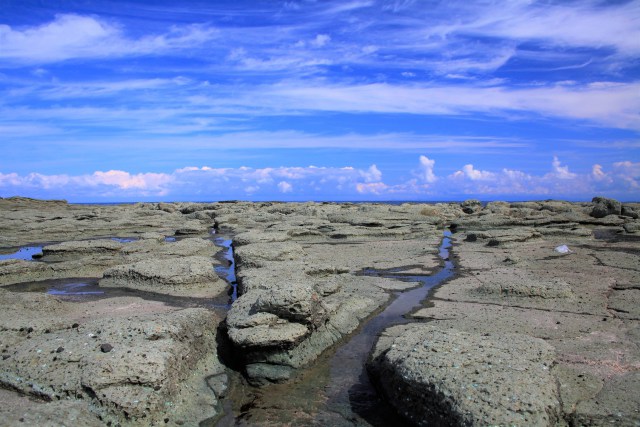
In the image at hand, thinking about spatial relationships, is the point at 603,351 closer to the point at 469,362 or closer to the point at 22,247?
the point at 469,362

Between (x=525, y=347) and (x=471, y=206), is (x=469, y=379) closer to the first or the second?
(x=525, y=347)

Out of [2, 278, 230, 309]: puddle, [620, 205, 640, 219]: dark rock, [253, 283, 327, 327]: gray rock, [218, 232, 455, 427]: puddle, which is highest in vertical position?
[620, 205, 640, 219]: dark rock

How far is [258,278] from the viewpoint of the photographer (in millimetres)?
6848

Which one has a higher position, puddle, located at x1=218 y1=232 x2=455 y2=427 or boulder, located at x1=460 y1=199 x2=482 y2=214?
boulder, located at x1=460 y1=199 x2=482 y2=214

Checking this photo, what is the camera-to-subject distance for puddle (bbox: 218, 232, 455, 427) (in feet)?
12.1

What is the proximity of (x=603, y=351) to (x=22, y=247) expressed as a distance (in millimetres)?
13801

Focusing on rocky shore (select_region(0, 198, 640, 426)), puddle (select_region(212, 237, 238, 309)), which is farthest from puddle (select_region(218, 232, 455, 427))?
puddle (select_region(212, 237, 238, 309))

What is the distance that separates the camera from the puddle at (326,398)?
3.70m

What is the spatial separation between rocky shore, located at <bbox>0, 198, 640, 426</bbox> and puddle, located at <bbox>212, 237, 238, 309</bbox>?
0.65ft

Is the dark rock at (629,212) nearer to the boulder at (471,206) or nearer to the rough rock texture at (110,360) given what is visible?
the boulder at (471,206)

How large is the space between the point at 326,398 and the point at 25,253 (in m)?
10.9

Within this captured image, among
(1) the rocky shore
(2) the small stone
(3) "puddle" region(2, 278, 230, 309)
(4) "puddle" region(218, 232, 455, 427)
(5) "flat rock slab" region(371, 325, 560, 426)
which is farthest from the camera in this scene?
(3) "puddle" region(2, 278, 230, 309)

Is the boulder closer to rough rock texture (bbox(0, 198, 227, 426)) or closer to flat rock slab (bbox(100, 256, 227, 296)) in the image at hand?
flat rock slab (bbox(100, 256, 227, 296))

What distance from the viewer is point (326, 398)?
402cm
